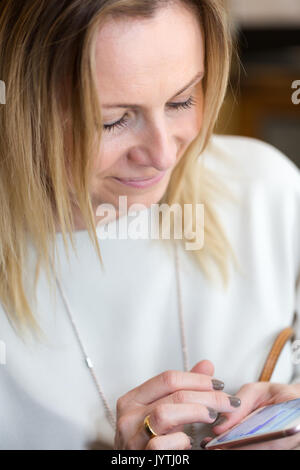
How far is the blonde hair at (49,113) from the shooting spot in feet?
1.72

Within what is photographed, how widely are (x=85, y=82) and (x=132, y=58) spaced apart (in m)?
0.04

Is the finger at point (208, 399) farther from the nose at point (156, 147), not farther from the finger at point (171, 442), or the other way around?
the nose at point (156, 147)

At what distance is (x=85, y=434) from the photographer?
0.67 meters

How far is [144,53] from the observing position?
1.75ft

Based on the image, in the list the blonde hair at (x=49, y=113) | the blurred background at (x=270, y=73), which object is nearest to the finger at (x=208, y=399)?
the blonde hair at (x=49, y=113)

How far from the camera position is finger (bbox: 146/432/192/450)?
569 mm

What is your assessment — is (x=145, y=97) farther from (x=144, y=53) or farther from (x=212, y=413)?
(x=212, y=413)

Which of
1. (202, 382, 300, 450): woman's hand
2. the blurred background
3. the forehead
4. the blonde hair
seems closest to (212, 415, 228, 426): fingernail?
(202, 382, 300, 450): woman's hand

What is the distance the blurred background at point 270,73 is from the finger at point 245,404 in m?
0.65

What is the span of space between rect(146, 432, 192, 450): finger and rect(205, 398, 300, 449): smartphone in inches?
0.8

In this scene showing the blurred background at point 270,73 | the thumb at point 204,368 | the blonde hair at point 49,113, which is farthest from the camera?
the blurred background at point 270,73

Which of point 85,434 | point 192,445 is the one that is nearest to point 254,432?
point 192,445

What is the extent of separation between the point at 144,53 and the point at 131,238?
9.9 inches

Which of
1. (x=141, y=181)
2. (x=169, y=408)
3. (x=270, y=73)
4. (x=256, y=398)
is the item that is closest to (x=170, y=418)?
(x=169, y=408)
